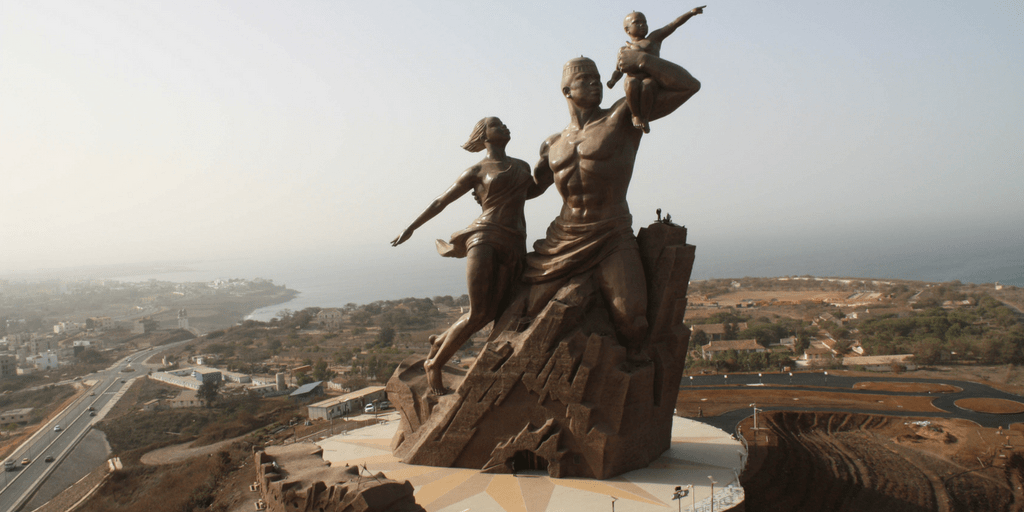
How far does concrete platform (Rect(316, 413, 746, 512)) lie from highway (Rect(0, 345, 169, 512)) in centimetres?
1453

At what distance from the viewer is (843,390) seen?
1970 cm

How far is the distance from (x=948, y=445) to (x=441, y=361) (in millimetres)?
11607

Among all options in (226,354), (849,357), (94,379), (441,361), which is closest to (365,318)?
(226,354)

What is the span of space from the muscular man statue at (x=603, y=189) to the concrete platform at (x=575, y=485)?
1883mm

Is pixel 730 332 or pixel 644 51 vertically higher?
pixel 644 51

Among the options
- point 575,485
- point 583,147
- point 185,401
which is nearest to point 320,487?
point 575,485

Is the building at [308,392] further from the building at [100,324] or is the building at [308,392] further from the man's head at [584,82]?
the building at [100,324]

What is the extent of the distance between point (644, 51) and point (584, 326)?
411 cm

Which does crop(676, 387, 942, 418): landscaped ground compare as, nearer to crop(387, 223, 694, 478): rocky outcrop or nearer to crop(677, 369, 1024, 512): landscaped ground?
crop(677, 369, 1024, 512): landscaped ground

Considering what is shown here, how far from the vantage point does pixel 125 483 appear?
16.1 metres

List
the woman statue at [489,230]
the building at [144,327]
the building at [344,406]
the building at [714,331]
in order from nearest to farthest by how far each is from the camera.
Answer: the woman statue at [489,230] → the building at [344,406] → the building at [714,331] → the building at [144,327]

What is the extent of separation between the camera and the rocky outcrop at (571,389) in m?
9.03

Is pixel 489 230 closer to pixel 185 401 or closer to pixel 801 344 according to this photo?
pixel 185 401

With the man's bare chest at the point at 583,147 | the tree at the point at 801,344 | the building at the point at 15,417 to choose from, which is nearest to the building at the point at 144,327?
the building at the point at 15,417
